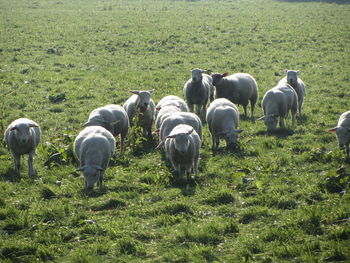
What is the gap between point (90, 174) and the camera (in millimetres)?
8312

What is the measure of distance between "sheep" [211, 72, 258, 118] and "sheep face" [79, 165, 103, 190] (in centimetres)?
626

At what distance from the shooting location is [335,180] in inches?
309

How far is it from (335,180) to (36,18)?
1238 inches

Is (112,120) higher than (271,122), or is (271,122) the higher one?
(112,120)

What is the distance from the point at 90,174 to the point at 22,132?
74.6 inches

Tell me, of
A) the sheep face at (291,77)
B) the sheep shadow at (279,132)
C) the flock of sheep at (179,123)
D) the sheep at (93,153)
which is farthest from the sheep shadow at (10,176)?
the sheep face at (291,77)

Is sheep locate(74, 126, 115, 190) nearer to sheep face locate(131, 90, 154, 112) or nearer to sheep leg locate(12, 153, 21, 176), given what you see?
sheep leg locate(12, 153, 21, 176)

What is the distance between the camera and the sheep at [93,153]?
834cm

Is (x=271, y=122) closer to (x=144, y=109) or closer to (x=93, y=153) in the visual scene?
(x=144, y=109)

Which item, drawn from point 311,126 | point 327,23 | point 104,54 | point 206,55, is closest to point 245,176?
point 311,126

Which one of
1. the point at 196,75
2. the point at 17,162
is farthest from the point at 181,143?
the point at 196,75

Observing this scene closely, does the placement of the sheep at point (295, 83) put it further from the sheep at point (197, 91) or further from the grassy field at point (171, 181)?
the sheep at point (197, 91)

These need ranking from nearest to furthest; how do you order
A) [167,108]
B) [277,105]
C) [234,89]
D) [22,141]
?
1. [22,141]
2. [167,108]
3. [277,105]
4. [234,89]

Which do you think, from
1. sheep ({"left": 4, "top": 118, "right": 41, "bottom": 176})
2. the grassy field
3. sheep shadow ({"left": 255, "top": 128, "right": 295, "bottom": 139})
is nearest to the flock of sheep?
sheep ({"left": 4, "top": 118, "right": 41, "bottom": 176})
